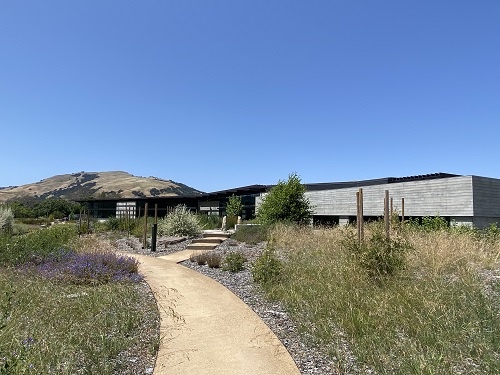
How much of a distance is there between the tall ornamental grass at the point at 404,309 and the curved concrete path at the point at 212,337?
65 centimetres

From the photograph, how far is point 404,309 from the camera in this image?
493 centimetres

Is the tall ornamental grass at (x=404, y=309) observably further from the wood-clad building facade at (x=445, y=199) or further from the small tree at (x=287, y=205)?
the small tree at (x=287, y=205)

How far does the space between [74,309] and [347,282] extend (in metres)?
4.53

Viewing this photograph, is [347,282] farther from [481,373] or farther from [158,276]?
[158,276]

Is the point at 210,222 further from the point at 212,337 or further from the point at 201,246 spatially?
the point at 212,337

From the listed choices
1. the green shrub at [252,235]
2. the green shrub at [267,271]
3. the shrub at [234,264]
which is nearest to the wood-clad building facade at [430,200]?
the green shrub at [252,235]

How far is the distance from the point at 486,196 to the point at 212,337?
1685 cm

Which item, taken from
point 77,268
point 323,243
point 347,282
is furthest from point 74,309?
point 323,243

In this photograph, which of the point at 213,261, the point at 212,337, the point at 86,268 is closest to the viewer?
the point at 212,337

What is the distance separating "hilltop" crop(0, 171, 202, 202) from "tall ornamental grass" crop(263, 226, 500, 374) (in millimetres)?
104413

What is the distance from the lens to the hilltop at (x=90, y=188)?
119938 mm

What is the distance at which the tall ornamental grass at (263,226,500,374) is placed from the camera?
3.68 metres

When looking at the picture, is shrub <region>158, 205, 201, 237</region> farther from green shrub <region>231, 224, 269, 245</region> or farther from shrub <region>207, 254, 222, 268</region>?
shrub <region>207, 254, 222, 268</region>

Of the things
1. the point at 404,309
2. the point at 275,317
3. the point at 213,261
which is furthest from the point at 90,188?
the point at 404,309
